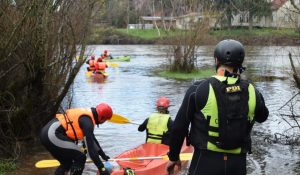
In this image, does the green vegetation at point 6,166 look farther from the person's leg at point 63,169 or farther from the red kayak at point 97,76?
the red kayak at point 97,76

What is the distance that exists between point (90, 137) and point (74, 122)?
37 centimetres

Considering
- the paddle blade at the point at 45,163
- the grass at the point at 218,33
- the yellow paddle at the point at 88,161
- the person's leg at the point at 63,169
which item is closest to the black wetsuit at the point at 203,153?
the person's leg at the point at 63,169

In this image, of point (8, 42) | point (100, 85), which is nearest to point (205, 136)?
point (8, 42)

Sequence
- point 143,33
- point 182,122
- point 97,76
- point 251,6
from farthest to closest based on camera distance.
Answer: point 143,33, point 251,6, point 97,76, point 182,122

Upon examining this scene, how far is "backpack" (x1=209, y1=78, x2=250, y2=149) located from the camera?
3348mm

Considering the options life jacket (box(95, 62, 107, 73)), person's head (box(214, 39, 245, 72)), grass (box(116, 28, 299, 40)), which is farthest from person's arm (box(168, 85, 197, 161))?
life jacket (box(95, 62, 107, 73))

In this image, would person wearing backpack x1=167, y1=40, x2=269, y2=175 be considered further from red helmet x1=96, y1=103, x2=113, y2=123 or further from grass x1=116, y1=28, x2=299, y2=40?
grass x1=116, y1=28, x2=299, y2=40

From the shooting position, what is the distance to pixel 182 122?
3.50m

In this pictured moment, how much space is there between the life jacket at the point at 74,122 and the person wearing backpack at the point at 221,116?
8.44 feet

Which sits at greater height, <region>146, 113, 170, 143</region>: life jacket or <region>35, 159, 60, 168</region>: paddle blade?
<region>146, 113, 170, 143</region>: life jacket

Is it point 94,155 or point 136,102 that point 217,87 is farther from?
point 136,102

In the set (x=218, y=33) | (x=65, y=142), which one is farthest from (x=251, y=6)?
(x=65, y=142)

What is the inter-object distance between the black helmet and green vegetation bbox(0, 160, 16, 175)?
5057mm

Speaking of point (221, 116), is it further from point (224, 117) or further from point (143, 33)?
point (143, 33)
